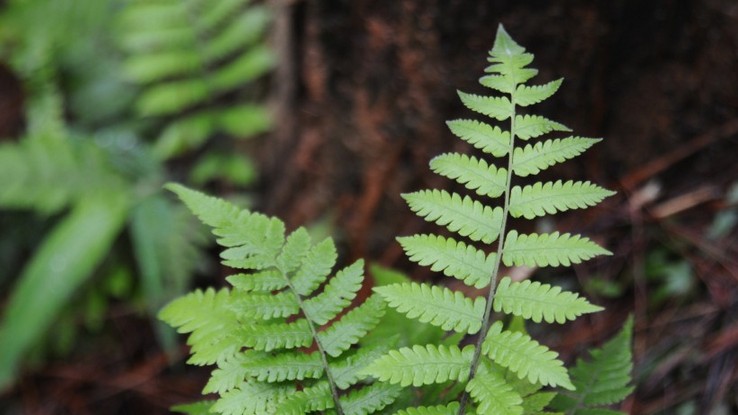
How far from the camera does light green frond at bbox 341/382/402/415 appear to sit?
4.07ft

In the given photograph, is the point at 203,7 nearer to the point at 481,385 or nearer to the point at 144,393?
the point at 144,393

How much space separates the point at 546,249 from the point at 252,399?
0.60 meters

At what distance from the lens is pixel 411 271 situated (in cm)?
270

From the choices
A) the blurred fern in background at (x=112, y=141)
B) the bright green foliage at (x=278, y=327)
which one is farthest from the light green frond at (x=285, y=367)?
the blurred fern in background at (x=112, y=141)

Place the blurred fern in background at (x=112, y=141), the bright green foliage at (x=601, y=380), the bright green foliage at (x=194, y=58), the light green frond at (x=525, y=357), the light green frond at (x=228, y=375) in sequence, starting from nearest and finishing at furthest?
the light green frond at (x=525, y=357) < the light green frond at (x=228, y=375) < the bright green foliage at (x=601, y=380) < the blurred fern in background at (x=112, y=141) < the bright green foliage at (x=194, y=58)

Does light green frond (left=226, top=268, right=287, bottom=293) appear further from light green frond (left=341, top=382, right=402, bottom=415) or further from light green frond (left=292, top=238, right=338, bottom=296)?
light green frond (left=341, top=382, right=402, bottom=415)

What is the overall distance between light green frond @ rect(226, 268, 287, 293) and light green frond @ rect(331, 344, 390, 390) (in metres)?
0.19

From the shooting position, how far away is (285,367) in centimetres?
123

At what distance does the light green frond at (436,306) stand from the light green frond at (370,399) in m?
0.16

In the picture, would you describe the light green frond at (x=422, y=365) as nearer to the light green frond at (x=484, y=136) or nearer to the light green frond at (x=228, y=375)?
the light green frond at (x=228, y=375)

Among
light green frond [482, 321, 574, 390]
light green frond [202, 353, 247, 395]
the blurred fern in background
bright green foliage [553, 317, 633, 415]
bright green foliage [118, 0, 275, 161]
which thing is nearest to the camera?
light green frond [482, 321, 574, 390]

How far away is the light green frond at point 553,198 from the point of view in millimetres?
1213

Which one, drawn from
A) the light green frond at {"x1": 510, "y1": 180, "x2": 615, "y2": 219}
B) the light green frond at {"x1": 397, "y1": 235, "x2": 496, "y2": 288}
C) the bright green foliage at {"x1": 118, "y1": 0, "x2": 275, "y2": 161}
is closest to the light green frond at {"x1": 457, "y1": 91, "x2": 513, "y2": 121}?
the light green frond at {"x1": 510, "y1": 180, "x2": 615, "y2": 219}

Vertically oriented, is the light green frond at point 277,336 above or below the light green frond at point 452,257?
below
